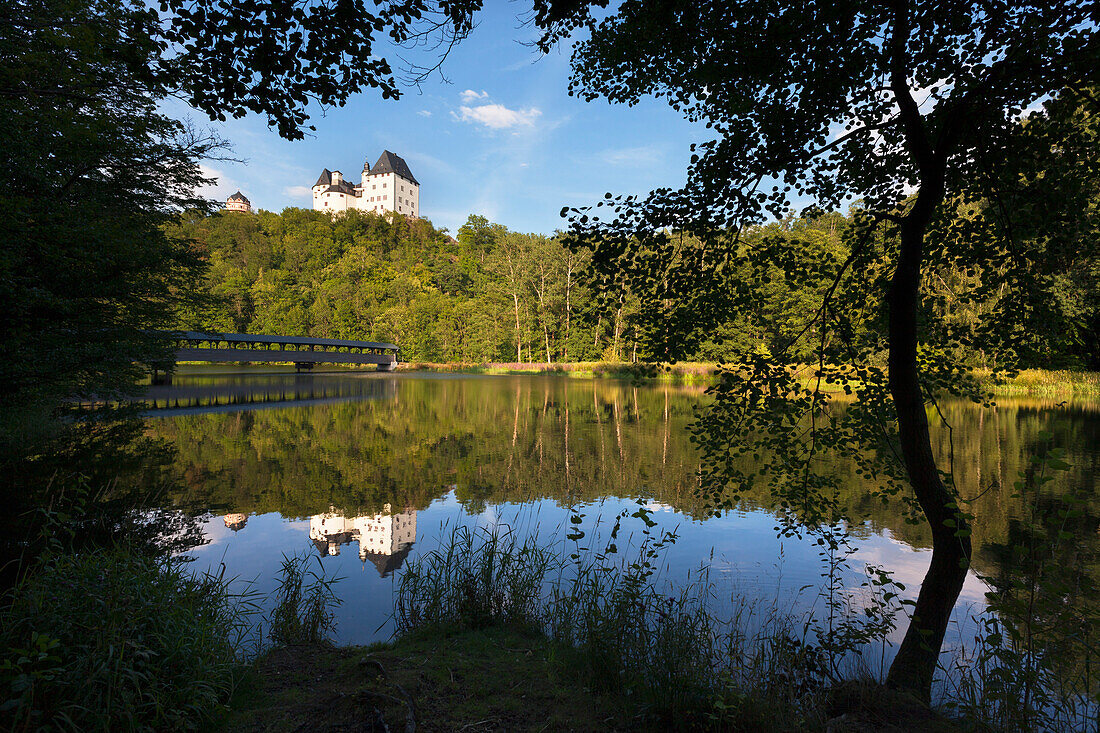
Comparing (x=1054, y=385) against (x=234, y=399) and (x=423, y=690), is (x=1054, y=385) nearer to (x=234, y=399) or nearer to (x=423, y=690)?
(x=423, y=690)

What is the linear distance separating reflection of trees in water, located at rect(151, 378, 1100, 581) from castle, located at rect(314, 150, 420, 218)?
103499 mm

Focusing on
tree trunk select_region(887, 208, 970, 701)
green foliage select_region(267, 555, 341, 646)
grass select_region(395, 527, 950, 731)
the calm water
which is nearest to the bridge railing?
the calm water

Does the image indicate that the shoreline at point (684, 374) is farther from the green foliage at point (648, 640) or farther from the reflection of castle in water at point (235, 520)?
the reflection of castle in water at point (235, 520)

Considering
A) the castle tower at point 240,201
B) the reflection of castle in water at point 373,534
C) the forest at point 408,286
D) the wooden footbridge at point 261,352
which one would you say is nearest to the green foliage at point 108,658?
the reflection of castle in water at point 373,534

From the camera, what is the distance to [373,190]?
11700 cm

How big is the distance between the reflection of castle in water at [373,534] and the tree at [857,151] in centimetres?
442

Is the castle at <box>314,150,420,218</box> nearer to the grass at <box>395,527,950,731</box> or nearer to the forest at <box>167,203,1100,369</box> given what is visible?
the forest at <box>167,203,1100,369</box>

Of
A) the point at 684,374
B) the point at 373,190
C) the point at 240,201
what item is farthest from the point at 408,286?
the point at 240,201

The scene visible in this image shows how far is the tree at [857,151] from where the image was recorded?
3760 millimetres

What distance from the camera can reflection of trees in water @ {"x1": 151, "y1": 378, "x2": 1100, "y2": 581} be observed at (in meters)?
9.16

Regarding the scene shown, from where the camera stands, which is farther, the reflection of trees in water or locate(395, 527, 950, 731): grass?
the reflection of trees in water

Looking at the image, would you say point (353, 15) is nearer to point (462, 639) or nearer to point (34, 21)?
point (462, 639)

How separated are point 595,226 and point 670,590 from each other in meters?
3.91

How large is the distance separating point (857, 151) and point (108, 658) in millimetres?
6611
